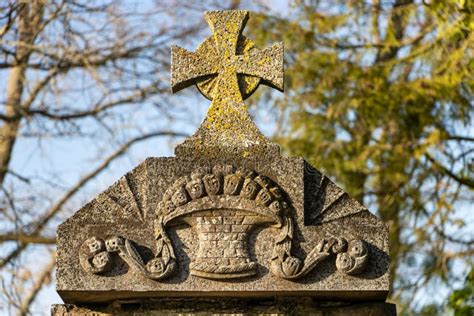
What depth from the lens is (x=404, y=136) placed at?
15.5 metres

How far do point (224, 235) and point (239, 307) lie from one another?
349 millimetres

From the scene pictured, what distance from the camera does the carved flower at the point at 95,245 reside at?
6.41m

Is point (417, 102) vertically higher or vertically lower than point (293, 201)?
higher

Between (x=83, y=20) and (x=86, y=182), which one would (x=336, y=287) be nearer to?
(x=83, y=20)

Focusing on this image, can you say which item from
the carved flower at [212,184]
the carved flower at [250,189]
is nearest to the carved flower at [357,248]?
the carved flower at [250,189]

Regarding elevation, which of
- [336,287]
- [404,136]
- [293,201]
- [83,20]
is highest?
[83,20]

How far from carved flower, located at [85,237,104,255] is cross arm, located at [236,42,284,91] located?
1.11 meters

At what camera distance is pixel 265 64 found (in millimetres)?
6898

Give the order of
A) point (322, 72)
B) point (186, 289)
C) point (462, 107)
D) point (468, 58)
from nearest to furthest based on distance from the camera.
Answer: point (186, 289), point (468, 58), point (462, 107), point (322, 72)

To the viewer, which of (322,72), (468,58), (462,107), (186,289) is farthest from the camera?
(322,72)

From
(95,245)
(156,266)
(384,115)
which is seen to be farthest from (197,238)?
(384,115)

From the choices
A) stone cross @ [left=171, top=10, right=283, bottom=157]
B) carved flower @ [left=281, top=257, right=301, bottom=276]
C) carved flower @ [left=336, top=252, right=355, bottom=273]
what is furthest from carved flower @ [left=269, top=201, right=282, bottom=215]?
stone cross @ [left=171, top=10, right=283, bottom=157]

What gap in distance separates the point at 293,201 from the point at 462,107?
8.60 meters

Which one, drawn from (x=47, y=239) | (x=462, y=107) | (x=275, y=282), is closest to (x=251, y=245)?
(x=275, y=282)
